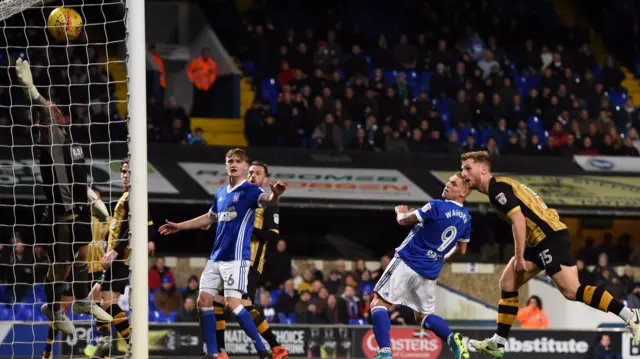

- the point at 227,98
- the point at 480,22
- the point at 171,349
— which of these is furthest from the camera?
the point at 480,22

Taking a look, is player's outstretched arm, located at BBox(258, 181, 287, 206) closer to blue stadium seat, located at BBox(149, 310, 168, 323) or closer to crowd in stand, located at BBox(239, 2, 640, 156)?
blue stadium seat, located at BBox(149, 310, 168, 323)

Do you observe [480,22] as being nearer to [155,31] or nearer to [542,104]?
[542,104]

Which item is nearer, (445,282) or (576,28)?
(445,282)

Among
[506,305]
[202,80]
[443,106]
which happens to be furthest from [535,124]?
[506,305]

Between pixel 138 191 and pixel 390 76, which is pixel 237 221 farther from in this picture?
pixel 390 76

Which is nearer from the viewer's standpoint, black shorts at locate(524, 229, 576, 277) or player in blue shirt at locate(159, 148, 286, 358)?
black shorts at locate(524, 229, 576, 277)

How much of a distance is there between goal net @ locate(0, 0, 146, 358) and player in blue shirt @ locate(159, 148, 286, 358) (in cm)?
92

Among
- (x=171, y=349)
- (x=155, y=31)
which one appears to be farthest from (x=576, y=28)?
(x=171, y=349)

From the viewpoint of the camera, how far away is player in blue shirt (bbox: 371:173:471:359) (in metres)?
10.5

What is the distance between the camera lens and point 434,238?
1049cm

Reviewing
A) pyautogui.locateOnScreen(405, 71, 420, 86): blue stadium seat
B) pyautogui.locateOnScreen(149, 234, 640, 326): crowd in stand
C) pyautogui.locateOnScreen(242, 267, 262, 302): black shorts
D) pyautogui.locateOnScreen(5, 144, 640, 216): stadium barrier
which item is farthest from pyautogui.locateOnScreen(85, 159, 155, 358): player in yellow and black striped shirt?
pyautogui.locateOnScreen(405, 71, 420, 86): blue stadium seat

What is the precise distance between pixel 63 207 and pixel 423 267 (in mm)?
3170

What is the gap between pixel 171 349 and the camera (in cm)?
1496

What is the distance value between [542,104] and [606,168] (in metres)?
2.30
